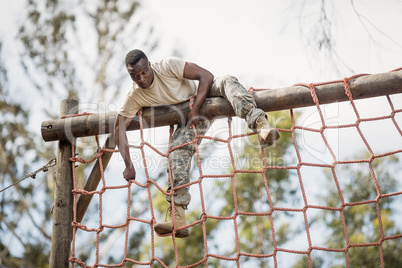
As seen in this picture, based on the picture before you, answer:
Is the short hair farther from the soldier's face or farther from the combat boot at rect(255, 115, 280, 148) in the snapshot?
the combat boot at rect(255, 115, 280, 148)

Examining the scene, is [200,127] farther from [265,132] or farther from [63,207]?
[63,207]

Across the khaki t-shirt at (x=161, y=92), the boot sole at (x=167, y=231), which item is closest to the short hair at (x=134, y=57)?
the khaki t-shirt at (x=161, y=92)

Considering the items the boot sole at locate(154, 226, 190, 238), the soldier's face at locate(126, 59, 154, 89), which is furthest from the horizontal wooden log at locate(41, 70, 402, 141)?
the boot sole at locate(154, 226, 190, 238)

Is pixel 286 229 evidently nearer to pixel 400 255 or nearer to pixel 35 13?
pixel 400 255

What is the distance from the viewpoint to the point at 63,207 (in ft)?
8.14

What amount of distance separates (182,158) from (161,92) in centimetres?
40

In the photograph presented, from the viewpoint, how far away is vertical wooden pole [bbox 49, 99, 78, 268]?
2385 mm

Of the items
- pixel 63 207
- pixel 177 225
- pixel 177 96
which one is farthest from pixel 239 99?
pixel 63 207

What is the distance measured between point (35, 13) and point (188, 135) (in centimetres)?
785

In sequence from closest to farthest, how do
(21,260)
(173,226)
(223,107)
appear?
1. (173,226)
2. (223,107)
3. (21,260)

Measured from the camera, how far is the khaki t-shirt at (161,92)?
2.47 m

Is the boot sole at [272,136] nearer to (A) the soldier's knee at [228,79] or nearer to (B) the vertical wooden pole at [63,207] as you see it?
(A) the soldier's knee at [228,79]

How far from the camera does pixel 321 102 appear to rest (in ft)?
7.41

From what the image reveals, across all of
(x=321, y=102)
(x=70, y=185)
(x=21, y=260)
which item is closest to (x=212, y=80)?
(x=321, y=102)
